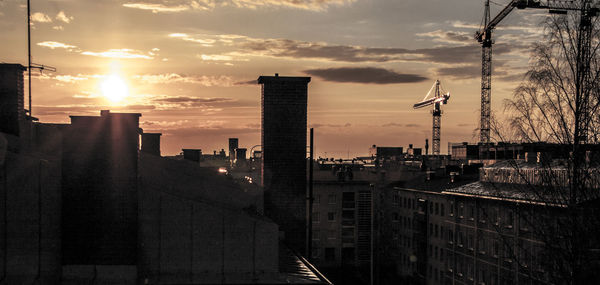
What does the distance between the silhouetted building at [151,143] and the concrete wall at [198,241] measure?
536 inches

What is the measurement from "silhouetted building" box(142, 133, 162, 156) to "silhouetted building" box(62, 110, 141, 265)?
12973 millimetres

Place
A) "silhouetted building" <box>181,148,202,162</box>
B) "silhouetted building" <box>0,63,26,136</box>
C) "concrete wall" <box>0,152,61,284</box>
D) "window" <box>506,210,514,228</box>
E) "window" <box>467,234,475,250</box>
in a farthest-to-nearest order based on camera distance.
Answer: "window" <box>467,234,475,250</box> → "window" <box>506,210,514,228</box> → "silhouetted building" <box>181,148,202,162</box> → "silhouetted building" <box>0,63,26,136</box> → "concrete wall" <box>0,152,61,284</box>

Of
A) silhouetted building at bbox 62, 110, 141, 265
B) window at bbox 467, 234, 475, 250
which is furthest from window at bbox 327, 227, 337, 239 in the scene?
silhouetted building at bbox 62, 110, 141, 265

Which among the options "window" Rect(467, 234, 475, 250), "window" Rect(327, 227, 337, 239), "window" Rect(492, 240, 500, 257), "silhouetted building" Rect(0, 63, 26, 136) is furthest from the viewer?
"window" Rect(327, 227, 337, 239)

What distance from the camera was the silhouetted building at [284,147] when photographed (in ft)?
62.4

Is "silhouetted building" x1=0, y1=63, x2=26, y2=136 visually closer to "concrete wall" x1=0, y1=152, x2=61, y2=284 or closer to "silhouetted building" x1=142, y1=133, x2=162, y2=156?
"concrete wall" x1=0, y1=152, x2=61, y2=284

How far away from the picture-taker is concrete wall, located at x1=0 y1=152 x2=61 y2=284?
1385cm

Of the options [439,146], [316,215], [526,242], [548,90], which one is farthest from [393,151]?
[548,90]

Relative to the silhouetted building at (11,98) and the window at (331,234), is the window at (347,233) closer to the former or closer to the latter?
the window at (331,234)

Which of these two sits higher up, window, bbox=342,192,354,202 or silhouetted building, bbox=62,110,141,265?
silhouetted building, bbox=62,110,141,265

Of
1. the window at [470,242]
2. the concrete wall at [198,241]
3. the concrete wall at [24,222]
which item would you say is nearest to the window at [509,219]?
the window at [470,242]

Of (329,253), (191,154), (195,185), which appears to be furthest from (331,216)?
(195,185)

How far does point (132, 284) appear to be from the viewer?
14.2 metres

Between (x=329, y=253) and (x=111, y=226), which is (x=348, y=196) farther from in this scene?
(x=111, y=226)
